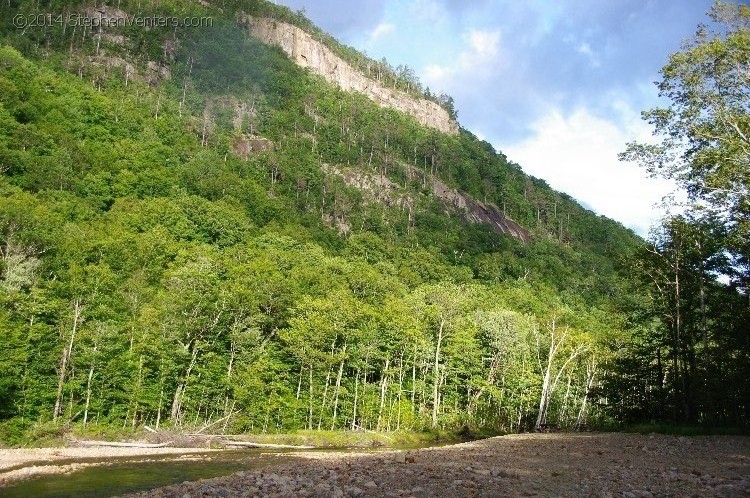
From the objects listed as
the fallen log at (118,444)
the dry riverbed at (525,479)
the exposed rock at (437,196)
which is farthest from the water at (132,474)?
the exposed rock at (437,196)

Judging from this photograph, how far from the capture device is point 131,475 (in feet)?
58.7

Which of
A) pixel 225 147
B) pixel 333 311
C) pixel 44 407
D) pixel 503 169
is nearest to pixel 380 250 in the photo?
pixel 225 147

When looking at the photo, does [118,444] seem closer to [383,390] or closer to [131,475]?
[131,475]

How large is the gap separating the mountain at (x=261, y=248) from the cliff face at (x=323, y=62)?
2.71 feet

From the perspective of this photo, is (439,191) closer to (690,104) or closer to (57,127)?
(57,127)

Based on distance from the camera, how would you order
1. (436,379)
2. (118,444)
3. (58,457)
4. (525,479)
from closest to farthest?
(525,479), (58,457), (118,444), (436,379)

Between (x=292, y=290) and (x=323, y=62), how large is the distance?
157 metres

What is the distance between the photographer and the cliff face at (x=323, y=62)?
7402 inches

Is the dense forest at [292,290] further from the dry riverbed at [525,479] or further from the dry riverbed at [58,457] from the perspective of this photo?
the dry riverbed at [525,479]

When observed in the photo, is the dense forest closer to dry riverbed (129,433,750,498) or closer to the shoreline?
the shoreline

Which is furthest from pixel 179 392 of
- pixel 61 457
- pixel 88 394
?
pixel 61 457

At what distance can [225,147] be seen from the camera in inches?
4779

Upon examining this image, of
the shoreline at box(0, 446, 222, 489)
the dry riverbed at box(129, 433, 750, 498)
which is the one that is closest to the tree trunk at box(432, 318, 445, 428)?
the shoreline at box(0, 446, 222, 489)

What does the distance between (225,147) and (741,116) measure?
377 ft
